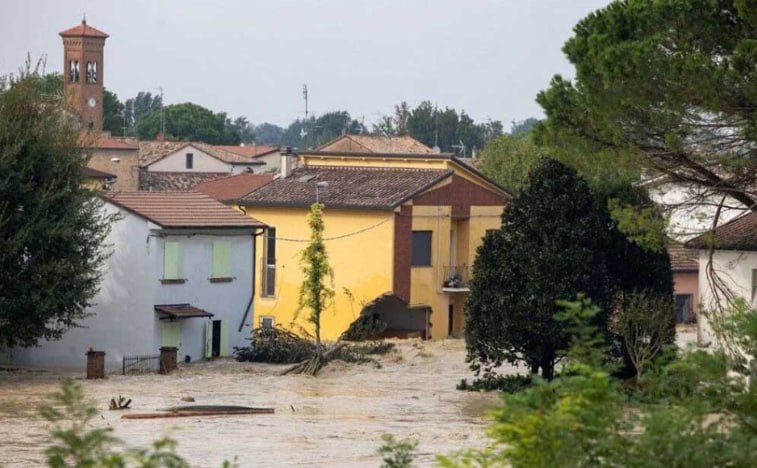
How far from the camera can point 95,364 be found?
40.8m

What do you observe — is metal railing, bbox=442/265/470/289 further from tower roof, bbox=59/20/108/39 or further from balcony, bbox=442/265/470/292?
tower roof, bbox=59/20/108/39

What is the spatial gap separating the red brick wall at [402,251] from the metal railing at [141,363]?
16.8 metres

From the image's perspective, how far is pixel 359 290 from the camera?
60.2 m

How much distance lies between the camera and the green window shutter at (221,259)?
48.0m

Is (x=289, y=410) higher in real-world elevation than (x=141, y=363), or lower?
lower

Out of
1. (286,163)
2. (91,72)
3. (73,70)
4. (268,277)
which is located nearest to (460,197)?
(268,277)

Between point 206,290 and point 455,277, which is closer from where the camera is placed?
point 206,290

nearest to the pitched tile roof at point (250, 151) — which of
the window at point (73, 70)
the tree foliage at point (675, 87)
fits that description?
the window at point (73, 70)

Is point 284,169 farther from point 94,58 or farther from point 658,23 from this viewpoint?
point 94,58

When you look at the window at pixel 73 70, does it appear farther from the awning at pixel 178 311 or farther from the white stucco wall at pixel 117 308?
the white stucco wall at pixel 117 308

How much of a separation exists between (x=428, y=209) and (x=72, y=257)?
2155cm

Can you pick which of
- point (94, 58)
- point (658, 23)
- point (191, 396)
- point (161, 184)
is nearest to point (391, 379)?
point (191, 396)

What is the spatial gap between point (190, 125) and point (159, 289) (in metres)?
118

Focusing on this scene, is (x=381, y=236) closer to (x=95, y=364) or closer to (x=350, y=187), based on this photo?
(x=350, y=187)
